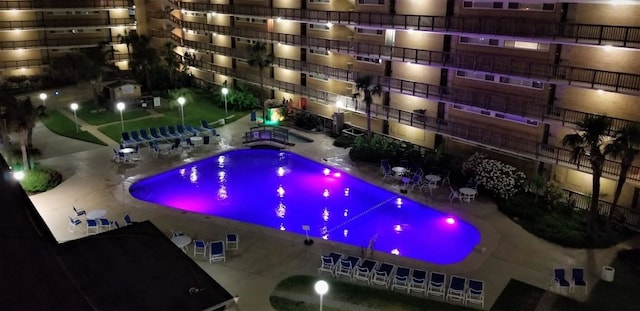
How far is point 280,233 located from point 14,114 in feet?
53.4

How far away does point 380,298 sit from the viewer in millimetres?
17875

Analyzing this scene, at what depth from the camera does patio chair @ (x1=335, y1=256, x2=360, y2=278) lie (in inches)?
758

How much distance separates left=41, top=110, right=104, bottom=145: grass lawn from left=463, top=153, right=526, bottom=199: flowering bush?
2441 cm

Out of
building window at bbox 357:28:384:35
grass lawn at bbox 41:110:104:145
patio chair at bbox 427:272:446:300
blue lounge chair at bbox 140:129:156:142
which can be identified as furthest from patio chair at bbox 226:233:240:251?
building window at bbox 357:28:384:35

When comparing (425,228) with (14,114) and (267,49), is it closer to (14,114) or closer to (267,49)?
(14,114)

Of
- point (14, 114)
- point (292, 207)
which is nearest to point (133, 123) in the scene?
point (14, 114)

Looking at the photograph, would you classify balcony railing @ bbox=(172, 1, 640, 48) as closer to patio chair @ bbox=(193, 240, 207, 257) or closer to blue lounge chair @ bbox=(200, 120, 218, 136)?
blue lounge chair @ bbox=(200, 120, 218, 136)

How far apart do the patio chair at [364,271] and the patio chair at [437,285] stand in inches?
84.4

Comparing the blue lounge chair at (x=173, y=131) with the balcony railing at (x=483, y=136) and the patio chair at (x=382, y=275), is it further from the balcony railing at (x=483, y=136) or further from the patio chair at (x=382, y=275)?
the patio chair at (x=382, y=275)

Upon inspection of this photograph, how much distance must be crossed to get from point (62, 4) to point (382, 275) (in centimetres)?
4687

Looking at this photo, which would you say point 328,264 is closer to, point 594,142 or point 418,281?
point 418,281

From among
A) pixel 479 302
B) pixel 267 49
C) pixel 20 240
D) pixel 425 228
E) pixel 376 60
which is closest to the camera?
pixel 20 240

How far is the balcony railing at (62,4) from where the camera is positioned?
48.5 meters

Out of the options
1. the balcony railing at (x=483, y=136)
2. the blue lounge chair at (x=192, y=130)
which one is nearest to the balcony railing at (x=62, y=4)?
the blue lounge chair at (x=192, y=130)
